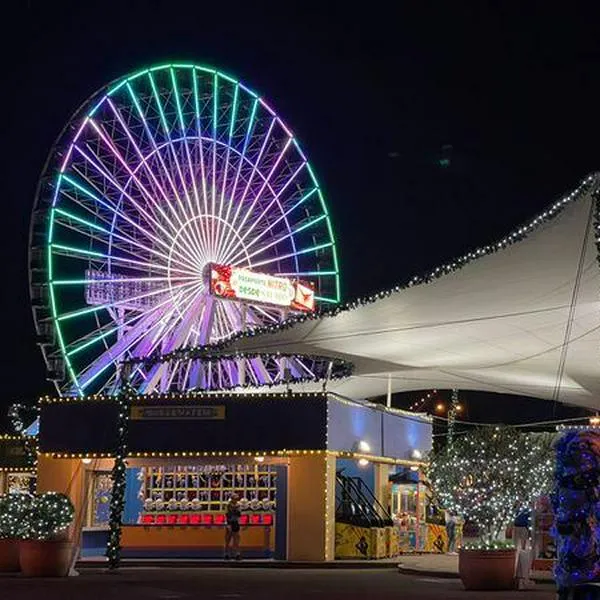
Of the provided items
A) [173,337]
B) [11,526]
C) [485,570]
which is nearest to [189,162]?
[173,337]

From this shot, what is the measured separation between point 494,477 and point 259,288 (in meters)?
15.9

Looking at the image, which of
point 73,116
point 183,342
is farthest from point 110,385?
point 73,116

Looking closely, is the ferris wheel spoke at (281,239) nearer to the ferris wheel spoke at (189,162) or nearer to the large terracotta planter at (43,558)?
the ferris wheel spoke at (189,162)

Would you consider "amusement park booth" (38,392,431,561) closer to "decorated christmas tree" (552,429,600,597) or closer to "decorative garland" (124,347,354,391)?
"decorative garland" (124,347,354,391)

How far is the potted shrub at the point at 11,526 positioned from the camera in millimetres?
20156

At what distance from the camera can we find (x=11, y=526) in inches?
808

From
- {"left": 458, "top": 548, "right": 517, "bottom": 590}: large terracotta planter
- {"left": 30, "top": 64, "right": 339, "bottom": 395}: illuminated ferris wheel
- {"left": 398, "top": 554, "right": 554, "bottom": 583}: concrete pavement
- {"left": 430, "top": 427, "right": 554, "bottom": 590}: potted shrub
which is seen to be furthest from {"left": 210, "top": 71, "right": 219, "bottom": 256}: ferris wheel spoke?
{"left": 458, "top": 548, "right": 517, "bottom": 590}: large terracotta planter

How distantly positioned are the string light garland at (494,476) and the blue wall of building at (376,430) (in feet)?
19.3

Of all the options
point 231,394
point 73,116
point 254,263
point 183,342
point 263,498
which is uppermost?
point 73,116

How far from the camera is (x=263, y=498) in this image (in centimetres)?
2683

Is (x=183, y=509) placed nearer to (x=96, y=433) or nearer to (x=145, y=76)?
(x=96, y=433)

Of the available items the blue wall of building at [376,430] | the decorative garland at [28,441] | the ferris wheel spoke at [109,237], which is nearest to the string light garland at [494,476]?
the blue wall of building at [376,430]

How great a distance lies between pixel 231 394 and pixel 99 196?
317 inches

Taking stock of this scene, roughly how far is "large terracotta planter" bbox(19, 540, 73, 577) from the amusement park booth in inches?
221
